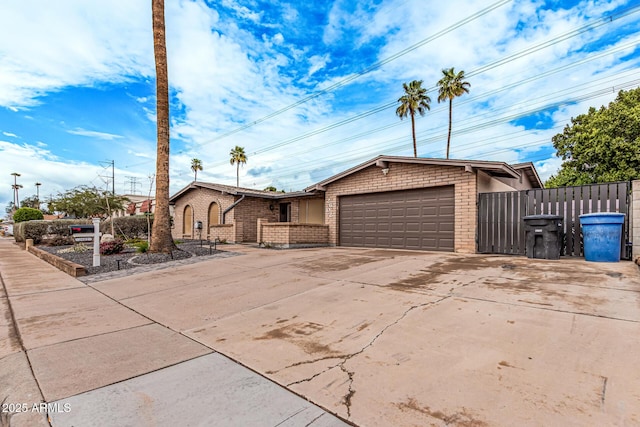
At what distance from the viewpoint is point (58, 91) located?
14.3 m

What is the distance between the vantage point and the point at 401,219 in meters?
11.3

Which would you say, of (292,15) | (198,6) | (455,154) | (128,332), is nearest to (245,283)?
(128,332)

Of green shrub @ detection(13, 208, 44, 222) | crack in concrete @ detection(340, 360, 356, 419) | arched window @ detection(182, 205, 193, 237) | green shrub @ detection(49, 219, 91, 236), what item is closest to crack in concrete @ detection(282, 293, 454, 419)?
crack in concrete @ detection(340, 360, 356, 419)

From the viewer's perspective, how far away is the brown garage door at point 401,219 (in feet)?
33.7

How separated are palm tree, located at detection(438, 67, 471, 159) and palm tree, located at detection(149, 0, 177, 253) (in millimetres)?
20217

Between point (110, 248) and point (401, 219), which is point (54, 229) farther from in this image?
point (401, 219)

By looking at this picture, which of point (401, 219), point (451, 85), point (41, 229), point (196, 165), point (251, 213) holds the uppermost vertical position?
point (451, 85)

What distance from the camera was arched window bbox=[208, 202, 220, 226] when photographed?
707 inches

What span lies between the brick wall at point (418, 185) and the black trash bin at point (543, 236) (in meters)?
Result: 1.72

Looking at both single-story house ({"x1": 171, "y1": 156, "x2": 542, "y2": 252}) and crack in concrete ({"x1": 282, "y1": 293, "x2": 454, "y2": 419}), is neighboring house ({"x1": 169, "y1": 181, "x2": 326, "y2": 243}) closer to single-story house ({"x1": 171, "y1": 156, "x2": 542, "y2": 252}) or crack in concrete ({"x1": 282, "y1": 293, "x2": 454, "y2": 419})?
single-story house ({"x1": 171, "y1": 156, "x2": 542, "y2": 252})

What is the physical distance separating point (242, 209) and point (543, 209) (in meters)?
13.6

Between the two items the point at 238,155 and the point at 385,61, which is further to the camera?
the point at 238,155

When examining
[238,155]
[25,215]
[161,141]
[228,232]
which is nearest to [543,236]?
[161,141]

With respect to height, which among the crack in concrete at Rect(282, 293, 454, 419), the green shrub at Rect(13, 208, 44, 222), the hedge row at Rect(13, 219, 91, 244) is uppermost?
the green shrub at Rect(13, 208, 44, 222)
